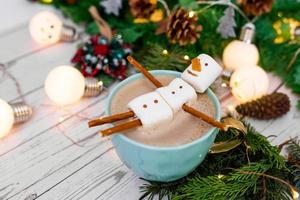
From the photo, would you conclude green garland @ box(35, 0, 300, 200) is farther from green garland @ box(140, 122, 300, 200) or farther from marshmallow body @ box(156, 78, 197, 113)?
marshmallow body @ box(156, 78, 197, 113)

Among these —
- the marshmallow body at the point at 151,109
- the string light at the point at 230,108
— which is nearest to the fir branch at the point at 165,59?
the string light at the point at 230,108

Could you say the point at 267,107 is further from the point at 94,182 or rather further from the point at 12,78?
the point at 12,78

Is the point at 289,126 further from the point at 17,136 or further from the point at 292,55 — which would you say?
the point at 17,136

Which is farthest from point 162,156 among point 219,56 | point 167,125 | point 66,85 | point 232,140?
point 219,56

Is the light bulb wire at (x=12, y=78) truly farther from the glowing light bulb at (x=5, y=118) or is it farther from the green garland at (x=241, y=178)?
the green garland at (x=241, y=178)

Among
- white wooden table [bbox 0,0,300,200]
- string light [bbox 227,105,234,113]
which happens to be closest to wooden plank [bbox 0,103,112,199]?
white wooden table [bbox 0,0,300,200]

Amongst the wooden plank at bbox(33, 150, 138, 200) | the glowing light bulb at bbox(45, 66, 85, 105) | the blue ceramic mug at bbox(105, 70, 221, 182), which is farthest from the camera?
the glowing light bulb at bbox(45, 66, 85, 105)
